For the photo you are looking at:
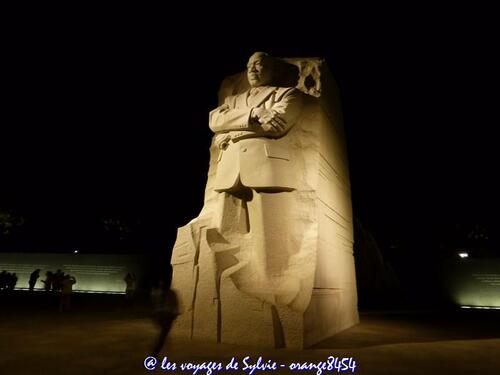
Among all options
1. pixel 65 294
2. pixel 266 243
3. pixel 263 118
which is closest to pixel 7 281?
pixel 65 294

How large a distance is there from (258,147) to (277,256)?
1.52 m

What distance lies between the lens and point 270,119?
6121 mm

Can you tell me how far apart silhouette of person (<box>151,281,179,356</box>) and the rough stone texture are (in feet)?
3.55

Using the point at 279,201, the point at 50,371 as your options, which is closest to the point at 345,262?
the point at 279,201

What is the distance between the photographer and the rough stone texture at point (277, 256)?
18.0ft

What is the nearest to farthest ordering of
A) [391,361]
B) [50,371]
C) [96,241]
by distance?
1. [50,371]
2. [391,361]
3. [96,241]

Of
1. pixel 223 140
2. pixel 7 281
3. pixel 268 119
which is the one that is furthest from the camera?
pixel 7 281

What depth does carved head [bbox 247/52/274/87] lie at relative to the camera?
669 centimetres

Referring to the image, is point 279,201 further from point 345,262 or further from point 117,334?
point 117,334

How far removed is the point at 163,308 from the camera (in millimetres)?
4727

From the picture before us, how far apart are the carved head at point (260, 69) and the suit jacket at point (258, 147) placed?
19 cm

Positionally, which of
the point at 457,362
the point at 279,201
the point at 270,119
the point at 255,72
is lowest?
the point at 457,362

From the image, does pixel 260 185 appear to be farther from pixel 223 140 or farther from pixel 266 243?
pixel 223 140

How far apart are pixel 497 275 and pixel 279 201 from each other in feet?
35.2
